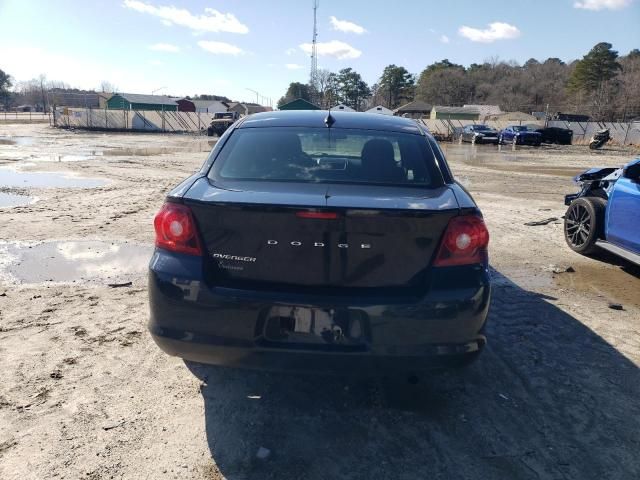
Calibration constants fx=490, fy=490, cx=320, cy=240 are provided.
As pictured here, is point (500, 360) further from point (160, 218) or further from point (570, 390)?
point (160, 218)

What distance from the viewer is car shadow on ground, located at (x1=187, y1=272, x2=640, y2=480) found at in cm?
249

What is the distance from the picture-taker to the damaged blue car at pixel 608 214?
552cm

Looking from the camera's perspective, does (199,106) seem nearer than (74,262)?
No

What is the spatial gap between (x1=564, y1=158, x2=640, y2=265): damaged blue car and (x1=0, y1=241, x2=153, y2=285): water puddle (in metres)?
5.45

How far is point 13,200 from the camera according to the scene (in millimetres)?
9141

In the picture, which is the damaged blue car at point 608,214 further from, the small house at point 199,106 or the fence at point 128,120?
the small house at point 199,106

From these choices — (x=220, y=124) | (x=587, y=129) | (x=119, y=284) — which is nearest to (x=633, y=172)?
(x=119, y=284)

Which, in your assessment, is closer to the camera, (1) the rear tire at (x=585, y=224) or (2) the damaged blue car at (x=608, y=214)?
(2) the damaged blue car at (x=608, y=214)

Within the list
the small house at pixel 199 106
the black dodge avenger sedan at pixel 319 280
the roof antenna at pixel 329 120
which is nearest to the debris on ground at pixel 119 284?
the black dodge avenger sedan at pixel 319 280

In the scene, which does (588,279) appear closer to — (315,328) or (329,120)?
(329,120)

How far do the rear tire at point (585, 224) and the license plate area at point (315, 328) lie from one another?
17.0ft

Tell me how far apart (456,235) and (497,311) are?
231 cm

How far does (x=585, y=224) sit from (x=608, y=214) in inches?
24.6

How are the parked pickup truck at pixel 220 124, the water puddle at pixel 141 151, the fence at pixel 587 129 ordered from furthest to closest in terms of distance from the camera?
1. the fence at pixel 587 129
2. the parked pickup truck at pixel 220 124
3. the water puddle at pixel 141 151
